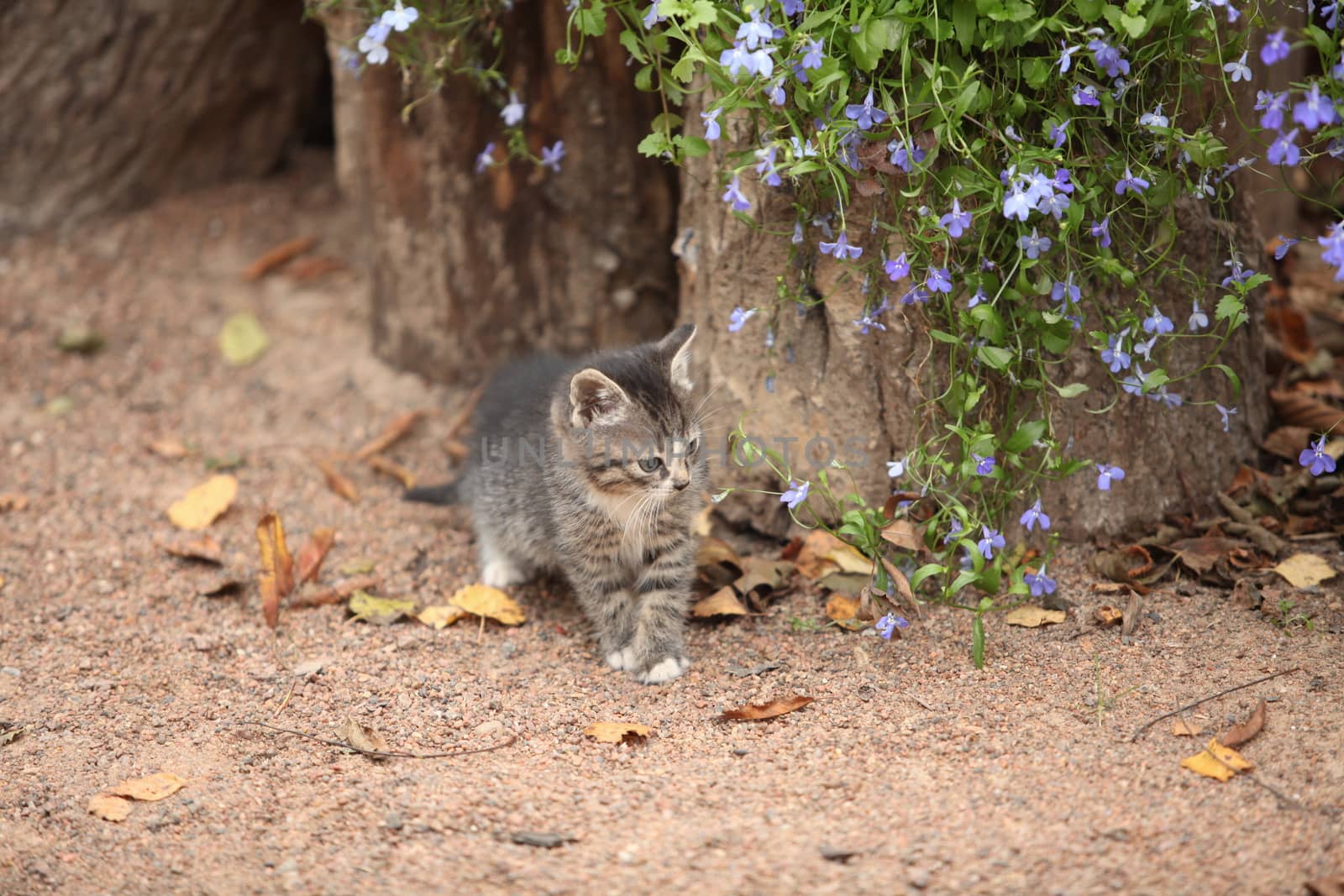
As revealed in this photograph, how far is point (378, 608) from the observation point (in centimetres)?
423

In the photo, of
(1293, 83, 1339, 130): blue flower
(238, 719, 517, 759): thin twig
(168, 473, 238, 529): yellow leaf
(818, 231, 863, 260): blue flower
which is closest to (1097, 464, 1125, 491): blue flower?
(818, 231, 863, 260): blue flower

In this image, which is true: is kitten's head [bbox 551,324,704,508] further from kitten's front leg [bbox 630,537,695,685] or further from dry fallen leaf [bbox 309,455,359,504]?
dry fallen leaf [bbox 309,455,359,504]

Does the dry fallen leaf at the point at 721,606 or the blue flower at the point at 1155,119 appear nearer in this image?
the blue flower at the point at 1155,119

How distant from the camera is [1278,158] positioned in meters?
3.03

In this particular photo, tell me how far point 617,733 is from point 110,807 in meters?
1.34

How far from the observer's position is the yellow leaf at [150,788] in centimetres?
317

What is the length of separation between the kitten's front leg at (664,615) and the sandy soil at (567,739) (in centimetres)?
7

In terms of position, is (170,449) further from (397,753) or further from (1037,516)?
(1037,516)

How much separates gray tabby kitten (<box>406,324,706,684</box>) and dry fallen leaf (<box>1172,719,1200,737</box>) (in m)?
1.48

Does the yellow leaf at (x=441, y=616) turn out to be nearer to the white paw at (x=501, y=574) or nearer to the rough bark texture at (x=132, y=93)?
the white paw at (x=501, y=574)

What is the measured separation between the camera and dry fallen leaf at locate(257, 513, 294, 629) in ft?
13.7

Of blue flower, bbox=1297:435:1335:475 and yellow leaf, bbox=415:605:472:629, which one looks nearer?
blue flower, bbox=1297:435:1335:475

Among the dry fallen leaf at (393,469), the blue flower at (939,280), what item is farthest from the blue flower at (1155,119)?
the dry fallen leaf at (393,469)

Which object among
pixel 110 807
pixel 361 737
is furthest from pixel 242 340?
pixel 110 807
